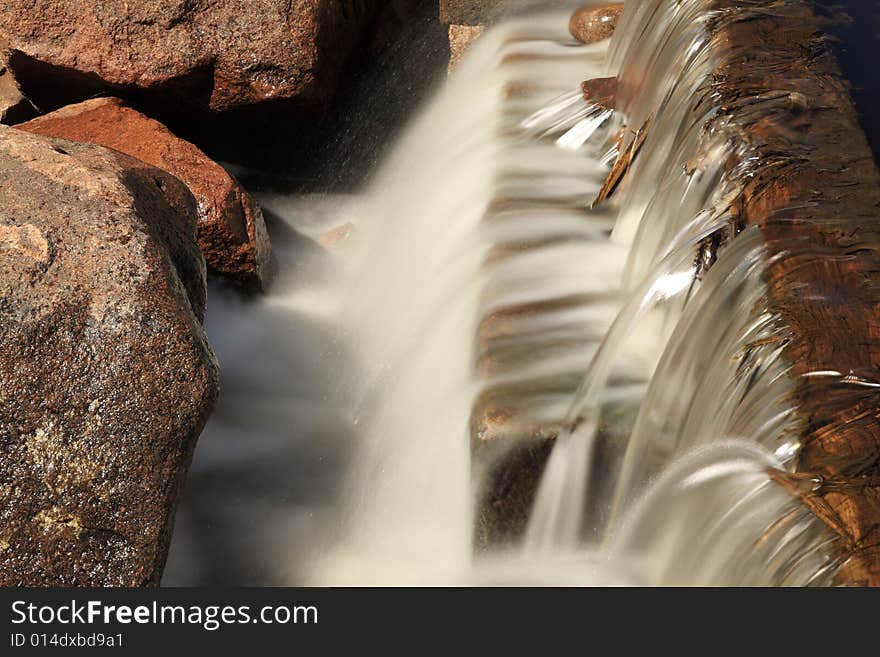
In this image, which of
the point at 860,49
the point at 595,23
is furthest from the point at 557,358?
the point at 595,23

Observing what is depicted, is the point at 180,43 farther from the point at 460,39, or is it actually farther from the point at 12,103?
the point at 460,39

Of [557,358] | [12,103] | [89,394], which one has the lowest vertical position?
[557,358]

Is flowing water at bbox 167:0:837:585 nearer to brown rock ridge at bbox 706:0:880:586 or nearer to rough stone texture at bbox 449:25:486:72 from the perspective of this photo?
→ brown rock ridge at bbox 706:0:880:586

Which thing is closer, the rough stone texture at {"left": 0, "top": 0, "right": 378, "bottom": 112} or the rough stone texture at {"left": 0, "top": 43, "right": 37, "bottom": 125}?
the rough stone texture at {"left": 0, "top": 0, "right": 378, "bottom": 112}

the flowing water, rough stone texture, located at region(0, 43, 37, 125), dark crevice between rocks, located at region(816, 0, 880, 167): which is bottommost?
the flowing water

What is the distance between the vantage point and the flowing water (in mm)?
2846

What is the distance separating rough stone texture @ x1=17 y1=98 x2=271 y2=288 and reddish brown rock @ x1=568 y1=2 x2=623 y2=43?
2.08 m

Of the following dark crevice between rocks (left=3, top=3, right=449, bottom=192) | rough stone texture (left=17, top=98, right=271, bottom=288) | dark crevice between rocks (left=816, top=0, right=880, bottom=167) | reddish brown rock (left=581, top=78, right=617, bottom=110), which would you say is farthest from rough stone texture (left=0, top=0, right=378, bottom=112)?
dark crevice between rocks (left=816, top=0, right=880, bottom=167)

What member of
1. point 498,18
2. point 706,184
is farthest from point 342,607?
point 498,18

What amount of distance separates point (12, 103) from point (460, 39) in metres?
2.39

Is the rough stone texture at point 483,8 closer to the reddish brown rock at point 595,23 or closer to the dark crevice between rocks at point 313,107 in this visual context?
the dark crevice between rocks at point 313,107

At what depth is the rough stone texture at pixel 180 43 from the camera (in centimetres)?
502

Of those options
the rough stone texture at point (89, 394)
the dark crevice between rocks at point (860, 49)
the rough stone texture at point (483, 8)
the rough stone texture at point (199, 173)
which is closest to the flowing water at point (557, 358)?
the rough stone texture at point (199, 173)

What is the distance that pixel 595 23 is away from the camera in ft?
19.0
